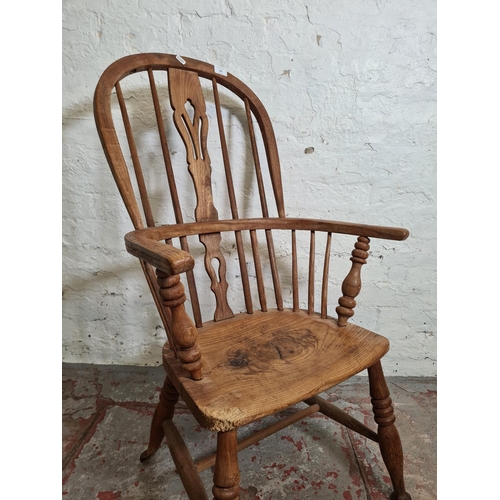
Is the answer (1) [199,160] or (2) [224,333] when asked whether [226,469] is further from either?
(1) [199,160]

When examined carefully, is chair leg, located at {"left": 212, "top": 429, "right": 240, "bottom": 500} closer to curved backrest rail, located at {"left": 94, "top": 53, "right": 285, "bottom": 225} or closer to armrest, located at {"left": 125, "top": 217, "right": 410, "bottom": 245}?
armrest, located at {"left": 125, "top": 217, "right": 410, "bottom": 245}

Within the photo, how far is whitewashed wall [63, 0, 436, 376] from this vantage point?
47.9 inches

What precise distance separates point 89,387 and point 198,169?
39.4 inches

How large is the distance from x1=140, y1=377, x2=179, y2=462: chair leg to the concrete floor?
50 mm

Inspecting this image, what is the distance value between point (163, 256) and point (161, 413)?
66 cm

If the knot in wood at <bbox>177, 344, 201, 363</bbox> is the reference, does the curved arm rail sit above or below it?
above

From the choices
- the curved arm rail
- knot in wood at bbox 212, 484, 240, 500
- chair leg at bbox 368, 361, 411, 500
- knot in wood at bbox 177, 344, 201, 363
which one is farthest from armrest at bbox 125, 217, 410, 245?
knot in wood at bbox 212, 484, 240, 500

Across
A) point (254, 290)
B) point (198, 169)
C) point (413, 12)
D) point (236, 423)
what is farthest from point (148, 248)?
point (413, 12)

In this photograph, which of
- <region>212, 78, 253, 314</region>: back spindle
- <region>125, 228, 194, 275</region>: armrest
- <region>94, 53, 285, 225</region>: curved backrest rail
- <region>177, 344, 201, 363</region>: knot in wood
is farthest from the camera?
<region>212, 78, 253, 314</region>: back spindle

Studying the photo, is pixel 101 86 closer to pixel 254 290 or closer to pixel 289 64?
pixel 289 64

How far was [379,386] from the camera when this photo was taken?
2.99 ft

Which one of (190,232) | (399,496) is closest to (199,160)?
(190,232)

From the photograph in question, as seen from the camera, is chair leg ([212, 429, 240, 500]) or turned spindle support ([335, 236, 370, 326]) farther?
turned spindle support ([335, 236, 370, 326])

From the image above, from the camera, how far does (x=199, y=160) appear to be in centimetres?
108
